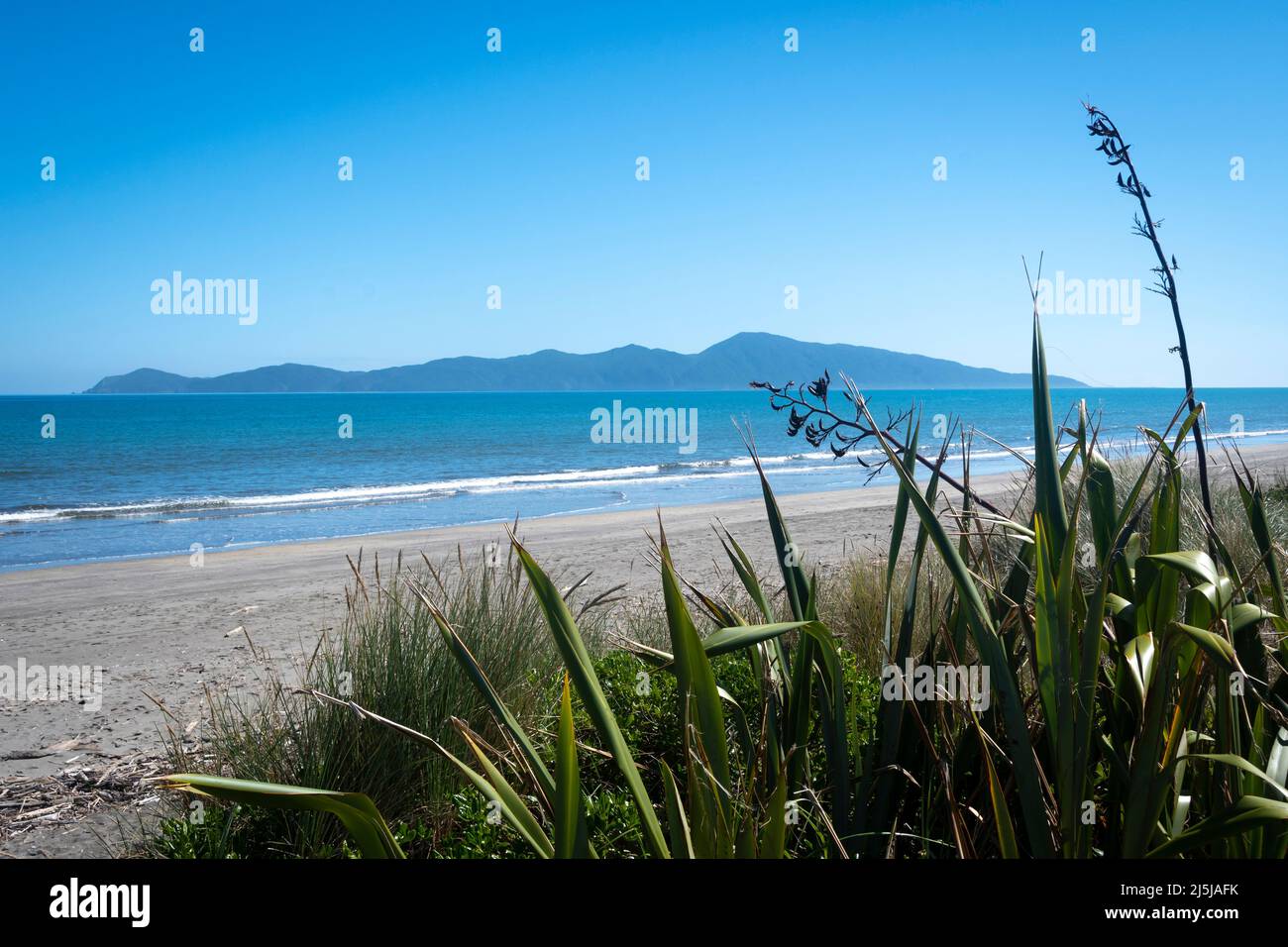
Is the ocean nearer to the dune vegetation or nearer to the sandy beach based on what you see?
the dune vegetation

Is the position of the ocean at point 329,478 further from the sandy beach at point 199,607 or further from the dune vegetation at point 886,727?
the sandy beach at point 199,607

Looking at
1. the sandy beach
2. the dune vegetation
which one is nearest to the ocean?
the dune vegetation

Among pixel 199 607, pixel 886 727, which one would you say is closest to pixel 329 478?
pixel 199 607

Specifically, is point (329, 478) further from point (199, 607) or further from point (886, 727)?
point (886, 727)


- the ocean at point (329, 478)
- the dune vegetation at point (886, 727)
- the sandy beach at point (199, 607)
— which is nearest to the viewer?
the dune vegetation at point (886, 727)

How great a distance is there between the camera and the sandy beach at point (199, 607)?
181 inches

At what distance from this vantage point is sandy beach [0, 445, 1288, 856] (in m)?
4.61

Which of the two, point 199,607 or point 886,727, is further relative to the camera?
point 199,607

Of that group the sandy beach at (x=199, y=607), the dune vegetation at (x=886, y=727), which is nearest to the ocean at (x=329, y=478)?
the dune vegetation at (x=886, y=727)

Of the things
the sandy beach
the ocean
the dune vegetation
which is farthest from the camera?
the ocean

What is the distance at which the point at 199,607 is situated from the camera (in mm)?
8727

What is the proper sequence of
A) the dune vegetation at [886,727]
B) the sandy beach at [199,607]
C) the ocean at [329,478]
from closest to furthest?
the dune vegetation at [886,727]
the sandy beach at [199,607]
the ocean at [329,478]

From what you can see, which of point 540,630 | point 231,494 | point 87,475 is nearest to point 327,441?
point 87,475
